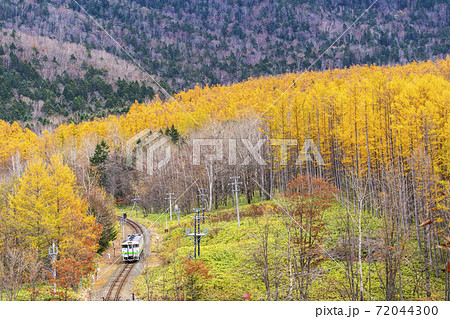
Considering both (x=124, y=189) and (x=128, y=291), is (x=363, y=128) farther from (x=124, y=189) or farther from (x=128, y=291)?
(x=124, y=189)

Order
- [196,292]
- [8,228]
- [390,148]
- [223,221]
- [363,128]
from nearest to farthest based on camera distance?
1. [196,292]
2. [8,228]
3. [390,148]
4. [363,128]
5. [223,221]

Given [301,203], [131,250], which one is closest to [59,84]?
[131,250]

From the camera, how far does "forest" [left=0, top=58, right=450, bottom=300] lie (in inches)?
857

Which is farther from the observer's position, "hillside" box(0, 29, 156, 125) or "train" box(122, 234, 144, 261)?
"hillside" box(0, 29, 156, 125)

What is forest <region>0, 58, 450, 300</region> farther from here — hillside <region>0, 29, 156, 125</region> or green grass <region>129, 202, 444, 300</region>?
hillside <region>0, 29, 156, 125</region>

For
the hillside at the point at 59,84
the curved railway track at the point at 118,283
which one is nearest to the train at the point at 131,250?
the curved railway track at the point at 118,283

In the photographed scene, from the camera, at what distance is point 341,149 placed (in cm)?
4388

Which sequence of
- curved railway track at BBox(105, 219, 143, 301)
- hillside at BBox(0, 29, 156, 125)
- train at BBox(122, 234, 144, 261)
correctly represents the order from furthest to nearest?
hillside at BBox(0, 29, 156, 125)
train at BBox(122, 234, 144, 261)
curved railway track at BBox(105, 219, 143, 301)

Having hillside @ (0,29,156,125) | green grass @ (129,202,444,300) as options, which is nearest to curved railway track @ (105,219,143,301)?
green grass @ (129,202,444,300)

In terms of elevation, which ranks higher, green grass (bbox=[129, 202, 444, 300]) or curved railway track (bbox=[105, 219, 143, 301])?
green grass (bbox=[129, 202, 444, 300])

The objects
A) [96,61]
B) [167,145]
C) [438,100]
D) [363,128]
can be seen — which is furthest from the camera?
[96,61]

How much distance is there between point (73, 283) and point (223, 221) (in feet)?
63.1

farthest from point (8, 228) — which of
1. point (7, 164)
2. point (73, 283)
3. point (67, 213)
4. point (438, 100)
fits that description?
point (7, 164)

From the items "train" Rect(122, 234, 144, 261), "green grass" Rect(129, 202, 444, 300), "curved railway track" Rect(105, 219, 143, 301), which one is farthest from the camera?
"train" Rect(122, 234, 144, 261)
